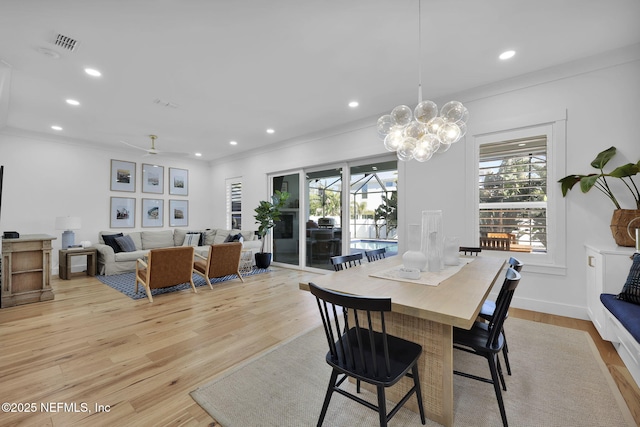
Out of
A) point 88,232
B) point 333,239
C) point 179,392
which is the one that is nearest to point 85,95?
point 88,232

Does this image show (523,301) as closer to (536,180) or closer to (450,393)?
(536,180)

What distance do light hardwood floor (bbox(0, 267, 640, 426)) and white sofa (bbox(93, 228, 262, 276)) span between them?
1274 millimetres

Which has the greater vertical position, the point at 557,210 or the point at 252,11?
the point at 252,11

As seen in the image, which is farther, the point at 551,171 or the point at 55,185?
the point at 55,185

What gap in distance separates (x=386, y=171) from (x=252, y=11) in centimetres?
319

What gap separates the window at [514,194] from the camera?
130 inches

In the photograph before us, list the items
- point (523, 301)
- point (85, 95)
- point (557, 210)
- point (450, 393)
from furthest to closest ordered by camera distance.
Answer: point (85, 95)
point (523, 301)
point (557, 210)
point (450, 393)

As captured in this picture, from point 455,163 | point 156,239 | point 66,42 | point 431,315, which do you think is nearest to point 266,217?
point 156,239

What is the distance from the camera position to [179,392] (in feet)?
6.07

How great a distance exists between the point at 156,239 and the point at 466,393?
23.2 ft

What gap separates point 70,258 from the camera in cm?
520

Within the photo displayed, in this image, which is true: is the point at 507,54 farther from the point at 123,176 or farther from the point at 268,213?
the point at 123,176

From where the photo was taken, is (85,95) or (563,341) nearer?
(563,341)

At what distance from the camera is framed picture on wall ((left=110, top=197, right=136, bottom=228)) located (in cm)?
639
